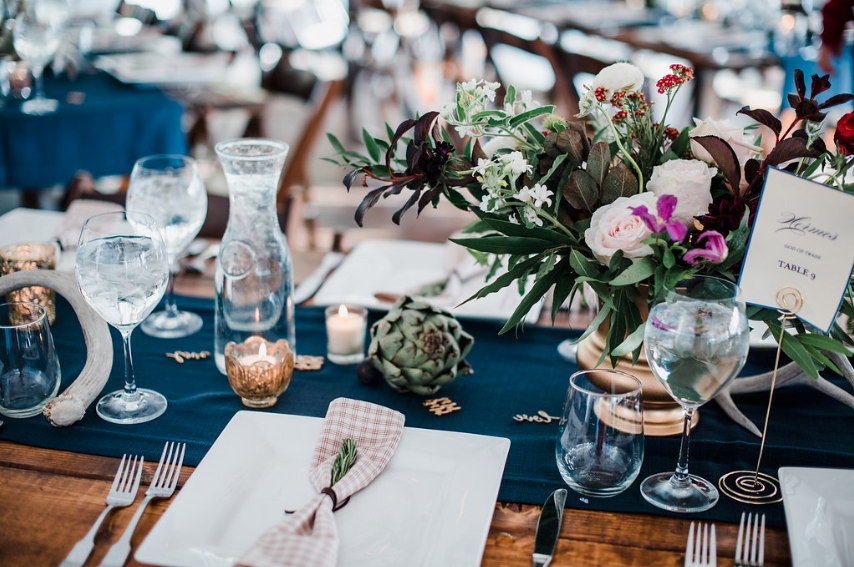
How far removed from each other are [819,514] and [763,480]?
0.30ft

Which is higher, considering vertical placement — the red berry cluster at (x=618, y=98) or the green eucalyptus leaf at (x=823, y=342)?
the red berry cluster at (x=618, y=98)

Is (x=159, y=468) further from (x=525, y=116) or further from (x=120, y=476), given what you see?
(x=525, y=116)

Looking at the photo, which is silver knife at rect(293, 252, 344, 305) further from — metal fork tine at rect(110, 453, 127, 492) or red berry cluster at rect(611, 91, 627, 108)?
red berry cluster at rect(611, 91, 627, 108)

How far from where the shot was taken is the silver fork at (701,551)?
0.72 metres

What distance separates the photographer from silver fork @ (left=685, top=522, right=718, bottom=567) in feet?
2.36

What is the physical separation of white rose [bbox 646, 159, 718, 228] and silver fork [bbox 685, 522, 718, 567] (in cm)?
32

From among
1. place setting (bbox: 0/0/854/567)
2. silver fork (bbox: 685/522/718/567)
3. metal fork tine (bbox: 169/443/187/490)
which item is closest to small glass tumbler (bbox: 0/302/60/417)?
place setting (bbox: 0/0/854/567)

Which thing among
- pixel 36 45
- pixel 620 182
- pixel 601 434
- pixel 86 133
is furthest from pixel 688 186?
pixel 36 45

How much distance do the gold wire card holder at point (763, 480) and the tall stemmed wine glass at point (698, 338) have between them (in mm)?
96

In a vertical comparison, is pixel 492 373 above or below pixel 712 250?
below

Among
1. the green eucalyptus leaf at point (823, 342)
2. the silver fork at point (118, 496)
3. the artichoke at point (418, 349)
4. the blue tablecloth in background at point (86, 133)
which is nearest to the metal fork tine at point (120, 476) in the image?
the silver fork at point (118, 496)

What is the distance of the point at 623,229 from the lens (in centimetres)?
80

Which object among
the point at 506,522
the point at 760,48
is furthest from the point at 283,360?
the point at 760,48

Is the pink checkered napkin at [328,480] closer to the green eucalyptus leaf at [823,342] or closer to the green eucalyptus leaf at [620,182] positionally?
the green eucalyptus leaf at [620,182]
